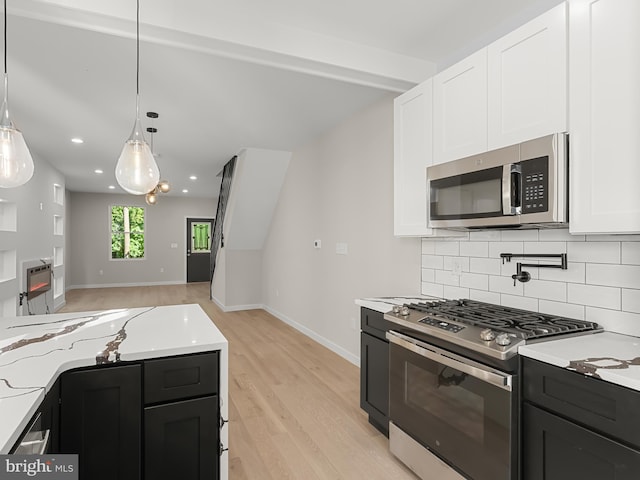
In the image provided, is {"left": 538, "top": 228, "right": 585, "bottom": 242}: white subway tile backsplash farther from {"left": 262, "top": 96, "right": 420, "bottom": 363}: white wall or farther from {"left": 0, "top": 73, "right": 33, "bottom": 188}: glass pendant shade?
{"left": 0, "top": 73, "right": 33, "bottom": 188}: glass pendant shade

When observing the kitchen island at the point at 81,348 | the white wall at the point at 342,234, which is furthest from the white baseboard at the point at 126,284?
the kitchen island at the point at 81,348

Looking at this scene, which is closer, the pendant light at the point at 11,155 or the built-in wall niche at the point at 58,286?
the pendant light at the point at 11,155

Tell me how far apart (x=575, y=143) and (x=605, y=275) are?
0.67 m

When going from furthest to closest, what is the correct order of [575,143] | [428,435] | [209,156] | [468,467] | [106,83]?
[209,156], [106,83], [428,435], [468,467], [575,143]

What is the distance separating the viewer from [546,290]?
2.07 m

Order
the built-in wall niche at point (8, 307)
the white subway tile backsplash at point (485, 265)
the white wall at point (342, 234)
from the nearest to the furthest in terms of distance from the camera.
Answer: the white subway tile backsplash at point (485, 265), the white wall at point (342, 234), the built-in wall niche at point (8, 307)

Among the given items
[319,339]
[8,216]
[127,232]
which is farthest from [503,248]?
[127,232]

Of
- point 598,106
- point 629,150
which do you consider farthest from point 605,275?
point 598,106

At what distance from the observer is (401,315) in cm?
220

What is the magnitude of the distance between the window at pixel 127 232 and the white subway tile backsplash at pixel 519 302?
10261mm

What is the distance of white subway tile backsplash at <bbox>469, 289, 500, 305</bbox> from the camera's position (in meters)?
2.38

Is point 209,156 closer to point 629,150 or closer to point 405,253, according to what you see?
point 405,253

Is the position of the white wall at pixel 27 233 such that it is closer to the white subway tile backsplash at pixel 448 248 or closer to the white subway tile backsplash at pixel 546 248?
the white subway tile backsplash at pixel 448 248

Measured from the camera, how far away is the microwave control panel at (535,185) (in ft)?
5.65
